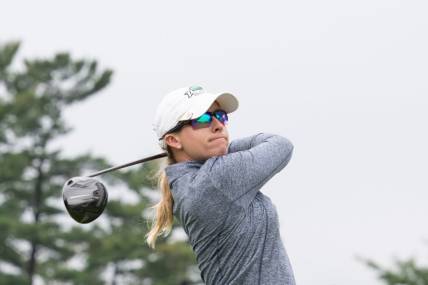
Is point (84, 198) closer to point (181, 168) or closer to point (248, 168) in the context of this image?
point (181, 168)

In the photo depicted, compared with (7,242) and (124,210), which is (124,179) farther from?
(7,242)

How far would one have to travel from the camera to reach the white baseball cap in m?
4.88

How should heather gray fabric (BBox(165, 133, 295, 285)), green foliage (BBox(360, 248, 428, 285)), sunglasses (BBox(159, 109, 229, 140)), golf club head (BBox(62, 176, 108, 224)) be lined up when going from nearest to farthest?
heather gray fabric (BBox(165, 133, 295, 285))
sunglasses (BBox(159, 109, 229, 140))
golf club head (BBox(62, 176, 108, 224))
green foliage (BBox(360, 248, 428, 285))

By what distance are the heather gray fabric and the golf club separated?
1.16ft

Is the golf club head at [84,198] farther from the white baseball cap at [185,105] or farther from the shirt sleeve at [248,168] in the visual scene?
the shirt sleeve at [248,168]

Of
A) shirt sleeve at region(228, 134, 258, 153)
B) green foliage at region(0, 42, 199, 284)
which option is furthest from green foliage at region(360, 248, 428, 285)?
shirt sleeve at region(228, 134, 258, 153)

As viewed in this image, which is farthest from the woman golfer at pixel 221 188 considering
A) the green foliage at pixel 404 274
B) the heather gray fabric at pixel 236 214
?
the green foliage at pixel 404 274

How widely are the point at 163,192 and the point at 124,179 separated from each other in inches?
1226

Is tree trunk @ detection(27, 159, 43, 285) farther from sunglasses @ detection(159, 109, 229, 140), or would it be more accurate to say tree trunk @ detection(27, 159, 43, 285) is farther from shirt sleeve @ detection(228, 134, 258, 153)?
sunglasses @ detection(159, 109, 229, 140)

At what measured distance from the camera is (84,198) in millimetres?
5039

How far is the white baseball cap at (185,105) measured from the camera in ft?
16.0

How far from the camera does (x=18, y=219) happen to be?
3497cm

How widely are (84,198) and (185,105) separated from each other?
626mm

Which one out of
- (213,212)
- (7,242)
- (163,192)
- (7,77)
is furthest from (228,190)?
(7,77)
